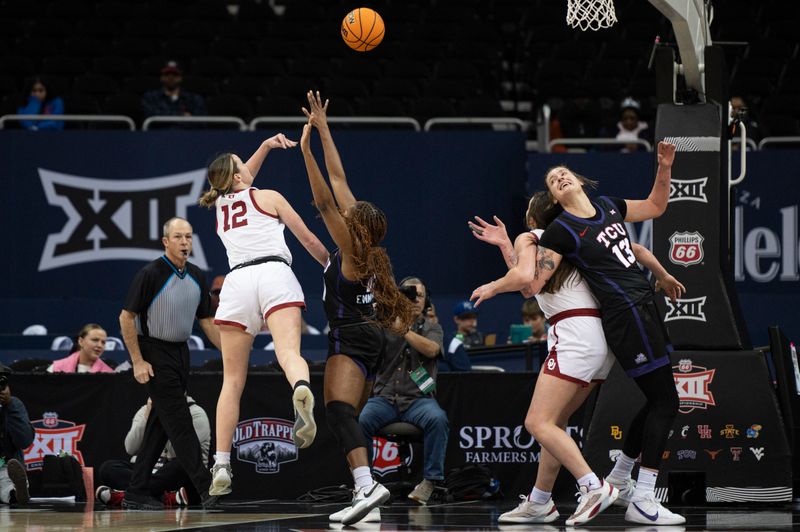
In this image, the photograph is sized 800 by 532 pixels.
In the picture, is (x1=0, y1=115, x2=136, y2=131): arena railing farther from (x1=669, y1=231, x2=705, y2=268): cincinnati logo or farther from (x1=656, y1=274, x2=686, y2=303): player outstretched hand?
(x1=656, y1=274, x2=686, y2=303): player outstretched hand

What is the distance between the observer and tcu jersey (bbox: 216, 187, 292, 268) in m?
8.19

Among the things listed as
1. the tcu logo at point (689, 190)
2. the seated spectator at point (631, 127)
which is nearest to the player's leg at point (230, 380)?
the tcu logo at point (689, 190)

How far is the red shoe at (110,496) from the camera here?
948cm

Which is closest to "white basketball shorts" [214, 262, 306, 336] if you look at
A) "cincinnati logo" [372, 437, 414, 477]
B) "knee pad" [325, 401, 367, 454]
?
"knee pad" [325, 401, 367, 454]

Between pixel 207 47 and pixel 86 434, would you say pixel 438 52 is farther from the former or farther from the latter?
pixel 86 434

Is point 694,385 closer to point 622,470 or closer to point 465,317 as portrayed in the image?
point 622,470

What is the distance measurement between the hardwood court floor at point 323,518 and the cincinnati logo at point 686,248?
1840mm

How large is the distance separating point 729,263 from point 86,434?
18.2 ft

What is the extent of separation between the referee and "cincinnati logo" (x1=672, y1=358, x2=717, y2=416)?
351 centimetres

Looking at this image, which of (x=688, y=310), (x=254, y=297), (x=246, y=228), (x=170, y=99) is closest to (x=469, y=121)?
(x=170, y=99)

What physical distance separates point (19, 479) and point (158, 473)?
1.07 m

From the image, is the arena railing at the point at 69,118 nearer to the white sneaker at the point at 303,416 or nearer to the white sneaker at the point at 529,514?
the white sneaker at the point at 303,416

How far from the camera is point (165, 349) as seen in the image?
9.23 meters

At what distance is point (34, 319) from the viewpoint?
50.2ft
